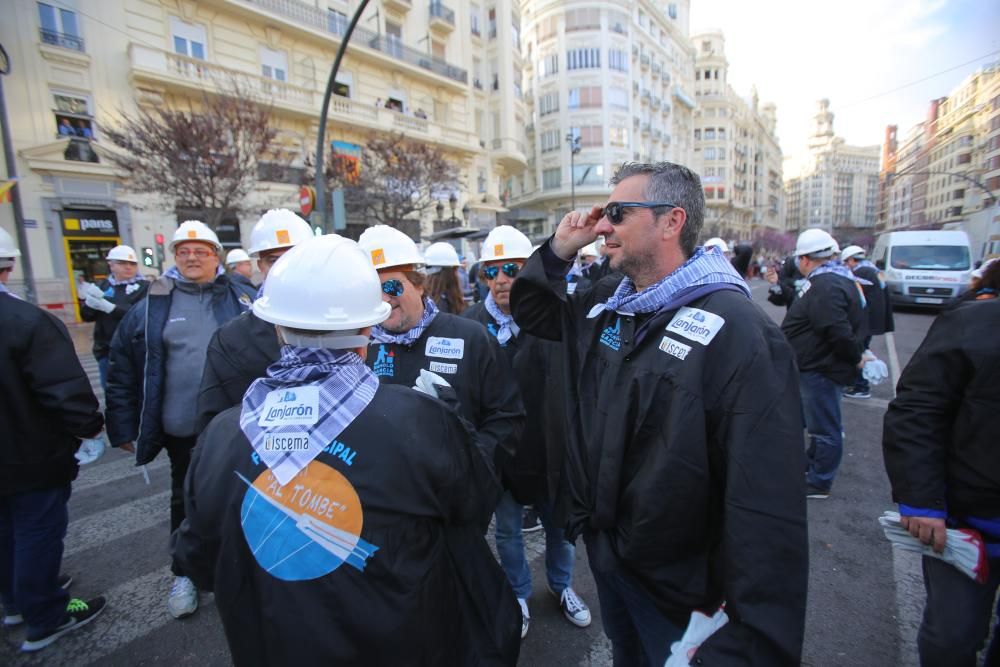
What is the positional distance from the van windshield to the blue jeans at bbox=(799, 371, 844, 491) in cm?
1519

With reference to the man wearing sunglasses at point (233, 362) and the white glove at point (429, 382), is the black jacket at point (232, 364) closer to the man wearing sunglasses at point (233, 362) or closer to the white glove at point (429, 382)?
the man wearing sunglasses at point (233, 362)

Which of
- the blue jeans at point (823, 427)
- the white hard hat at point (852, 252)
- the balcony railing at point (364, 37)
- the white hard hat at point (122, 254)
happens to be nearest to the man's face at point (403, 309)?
the blue jeans at point (823, 427)

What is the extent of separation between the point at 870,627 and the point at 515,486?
2172 millimetres

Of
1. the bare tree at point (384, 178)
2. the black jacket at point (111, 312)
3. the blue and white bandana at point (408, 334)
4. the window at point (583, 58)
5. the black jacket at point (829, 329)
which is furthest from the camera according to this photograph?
the window at point (583, 58)

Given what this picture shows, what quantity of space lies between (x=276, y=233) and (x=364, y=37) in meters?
25.4

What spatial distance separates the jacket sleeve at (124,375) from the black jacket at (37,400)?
536mm

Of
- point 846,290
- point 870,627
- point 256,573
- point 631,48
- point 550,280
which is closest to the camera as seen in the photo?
point 256,573

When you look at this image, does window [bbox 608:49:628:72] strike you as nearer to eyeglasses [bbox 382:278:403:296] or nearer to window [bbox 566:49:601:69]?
window [bbox 566:49:601:69]

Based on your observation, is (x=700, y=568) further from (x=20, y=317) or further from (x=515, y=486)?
(x=20, y=317)

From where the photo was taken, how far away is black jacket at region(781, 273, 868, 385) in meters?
4.02

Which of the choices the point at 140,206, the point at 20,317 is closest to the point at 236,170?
the point at 140,206

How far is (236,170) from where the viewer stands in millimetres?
12914

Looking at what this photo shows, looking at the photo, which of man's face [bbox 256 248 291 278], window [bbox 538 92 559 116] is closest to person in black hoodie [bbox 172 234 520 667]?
man's face [bbox 256 248 291 278]

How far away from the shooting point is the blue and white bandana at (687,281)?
5.08 ft
